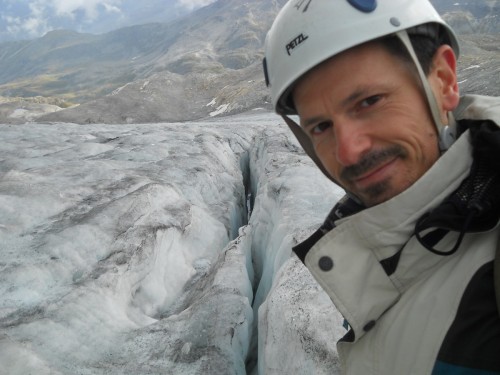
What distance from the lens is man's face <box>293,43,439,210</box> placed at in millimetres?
1957

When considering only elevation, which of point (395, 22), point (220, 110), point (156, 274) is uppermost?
point (220, 110)

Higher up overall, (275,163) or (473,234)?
(473,234)

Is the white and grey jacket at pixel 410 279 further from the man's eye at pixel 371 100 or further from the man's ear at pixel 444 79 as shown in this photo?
the man's eye at pixel 371 100

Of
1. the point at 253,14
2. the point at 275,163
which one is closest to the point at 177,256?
the point at 275,163

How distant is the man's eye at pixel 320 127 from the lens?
2188mm

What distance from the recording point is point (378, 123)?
6.52 ft

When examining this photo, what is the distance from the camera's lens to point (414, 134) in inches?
77.3

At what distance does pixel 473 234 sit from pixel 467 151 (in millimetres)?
376

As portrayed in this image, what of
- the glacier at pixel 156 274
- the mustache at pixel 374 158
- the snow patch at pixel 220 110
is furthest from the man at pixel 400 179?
the snow patch at pixel 220 110

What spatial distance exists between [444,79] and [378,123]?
20.3 inches

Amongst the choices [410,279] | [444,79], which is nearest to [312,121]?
[444,79]

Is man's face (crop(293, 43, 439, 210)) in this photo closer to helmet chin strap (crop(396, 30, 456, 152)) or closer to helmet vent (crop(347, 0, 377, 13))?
helmet chin strap (crop(396, 30, 456, 152))

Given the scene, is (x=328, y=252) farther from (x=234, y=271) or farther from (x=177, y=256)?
(x=177, y=256)

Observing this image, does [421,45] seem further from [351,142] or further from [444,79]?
[351,142]
